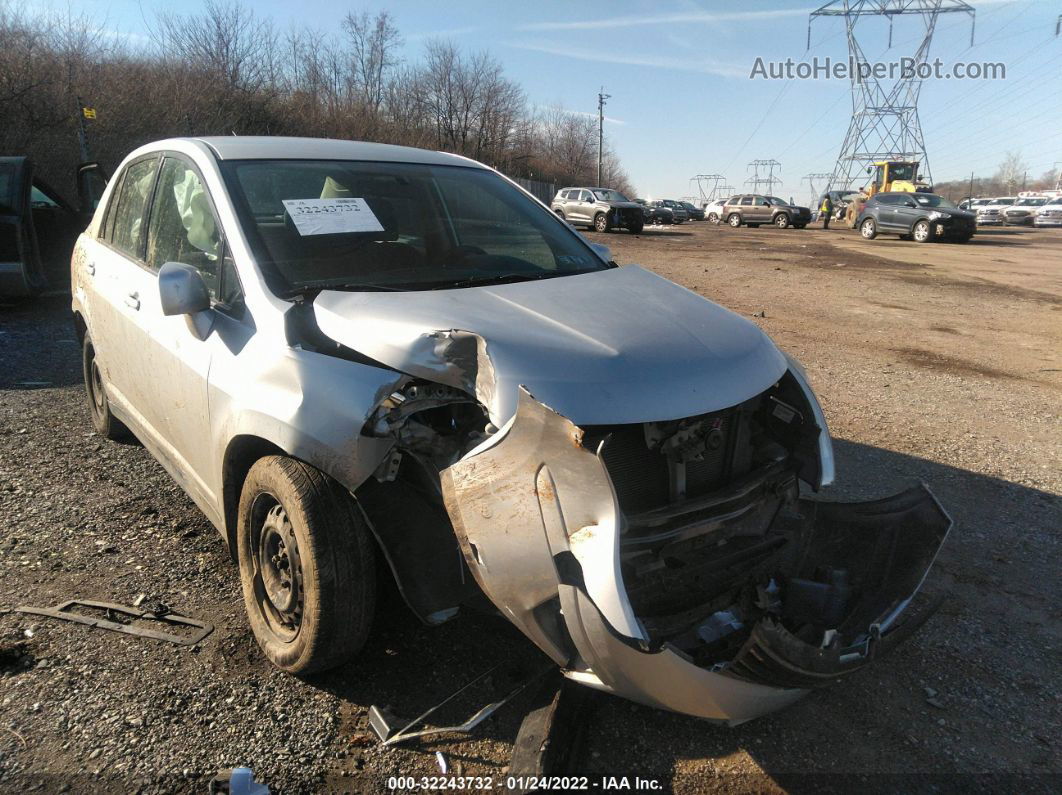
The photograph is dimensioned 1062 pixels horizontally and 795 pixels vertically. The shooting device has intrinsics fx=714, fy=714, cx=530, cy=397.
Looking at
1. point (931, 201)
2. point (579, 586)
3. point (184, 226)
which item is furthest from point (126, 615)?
point (931, 201)

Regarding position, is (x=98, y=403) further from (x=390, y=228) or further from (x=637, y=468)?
(x=637, y=468)

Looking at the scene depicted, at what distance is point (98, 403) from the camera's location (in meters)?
4.77

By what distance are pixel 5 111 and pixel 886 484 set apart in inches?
772

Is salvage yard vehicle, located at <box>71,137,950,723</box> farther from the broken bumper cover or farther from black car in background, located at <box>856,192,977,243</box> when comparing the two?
black car in background, located at <box>856,192,977,243</box>

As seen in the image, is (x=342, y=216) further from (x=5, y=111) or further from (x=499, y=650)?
(x=5, y=111)

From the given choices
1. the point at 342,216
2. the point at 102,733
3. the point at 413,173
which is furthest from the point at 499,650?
the point at 413,173

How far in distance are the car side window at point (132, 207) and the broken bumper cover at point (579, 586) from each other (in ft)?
8.73

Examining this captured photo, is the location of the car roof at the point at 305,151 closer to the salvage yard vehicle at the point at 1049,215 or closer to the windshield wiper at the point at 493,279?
the windshield wiper at the point at 493,279

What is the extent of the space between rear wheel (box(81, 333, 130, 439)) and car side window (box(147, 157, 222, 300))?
60.2 inches

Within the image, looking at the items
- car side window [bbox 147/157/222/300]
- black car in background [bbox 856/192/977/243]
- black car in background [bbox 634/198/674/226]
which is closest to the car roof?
car side window [bbox 147/157/222/300]

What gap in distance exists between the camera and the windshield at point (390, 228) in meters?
2.80

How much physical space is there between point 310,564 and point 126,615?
1176 mm

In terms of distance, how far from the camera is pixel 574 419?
1.96 metres

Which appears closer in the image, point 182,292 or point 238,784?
point 238,784
